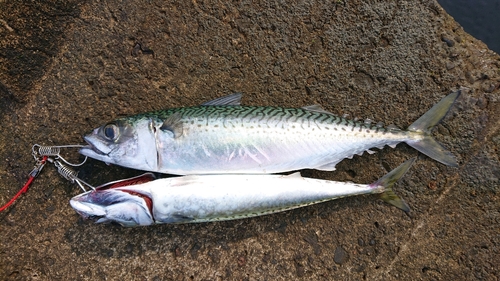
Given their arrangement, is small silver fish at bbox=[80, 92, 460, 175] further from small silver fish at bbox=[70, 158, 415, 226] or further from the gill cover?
the gill cover

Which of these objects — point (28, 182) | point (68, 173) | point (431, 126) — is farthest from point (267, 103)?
point (28, 182)

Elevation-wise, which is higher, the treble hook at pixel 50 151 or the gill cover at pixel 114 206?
the treble hook at pixel 50 151

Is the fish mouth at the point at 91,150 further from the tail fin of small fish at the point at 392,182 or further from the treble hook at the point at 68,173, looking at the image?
the tail fin of small fish at the point at 392,182

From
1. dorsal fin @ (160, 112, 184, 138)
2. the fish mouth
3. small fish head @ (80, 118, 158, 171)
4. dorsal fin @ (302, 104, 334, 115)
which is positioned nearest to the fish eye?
small fish head @ (80, 118, 158, 171)

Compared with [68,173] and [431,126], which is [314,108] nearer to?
[431,126]

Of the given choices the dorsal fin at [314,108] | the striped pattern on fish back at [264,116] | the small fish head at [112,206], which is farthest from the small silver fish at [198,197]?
the dorsal fin at [314,108]

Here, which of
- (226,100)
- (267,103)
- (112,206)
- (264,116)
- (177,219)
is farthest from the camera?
(267,103)
